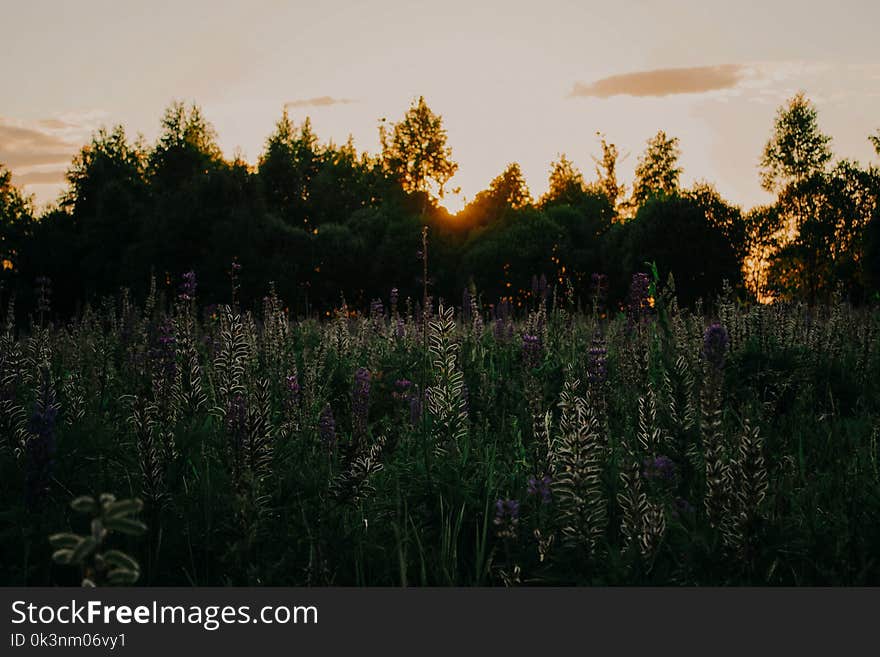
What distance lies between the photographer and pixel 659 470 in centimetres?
273

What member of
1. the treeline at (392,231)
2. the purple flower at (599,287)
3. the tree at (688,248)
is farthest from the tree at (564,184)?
the purple flower at (599,287)

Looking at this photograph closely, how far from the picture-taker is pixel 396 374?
6.25 metres

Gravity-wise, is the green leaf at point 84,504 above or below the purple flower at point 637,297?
below

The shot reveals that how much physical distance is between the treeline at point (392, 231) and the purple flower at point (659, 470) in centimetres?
1827

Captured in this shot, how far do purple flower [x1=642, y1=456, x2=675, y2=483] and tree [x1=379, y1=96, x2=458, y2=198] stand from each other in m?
52.5

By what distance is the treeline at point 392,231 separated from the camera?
27.7m

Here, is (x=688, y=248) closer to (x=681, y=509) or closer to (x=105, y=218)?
(x=681, y=509)

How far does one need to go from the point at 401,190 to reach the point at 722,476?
5339 cm

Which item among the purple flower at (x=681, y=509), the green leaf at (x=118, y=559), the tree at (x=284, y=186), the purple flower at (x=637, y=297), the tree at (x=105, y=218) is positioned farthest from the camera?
the tree at (x=284, y=186)

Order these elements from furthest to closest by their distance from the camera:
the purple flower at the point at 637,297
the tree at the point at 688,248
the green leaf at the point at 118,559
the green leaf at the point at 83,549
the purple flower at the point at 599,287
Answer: the tree at the point at 688,248 < the purple flower at the point at 599,287 < the purple flower at the point at 637,297 < the green leaf at the point at 118,559 < the green leaf at the point at 83,549

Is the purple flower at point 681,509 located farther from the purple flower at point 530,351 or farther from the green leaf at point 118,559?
the green leaf at point 118,559

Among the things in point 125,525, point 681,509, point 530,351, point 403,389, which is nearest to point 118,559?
point 125,525

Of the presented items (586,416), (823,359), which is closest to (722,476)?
(586,416)

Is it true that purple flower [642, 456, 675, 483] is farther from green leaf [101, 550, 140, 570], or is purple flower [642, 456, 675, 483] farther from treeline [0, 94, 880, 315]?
treeline [0, 94, 880, 315]
